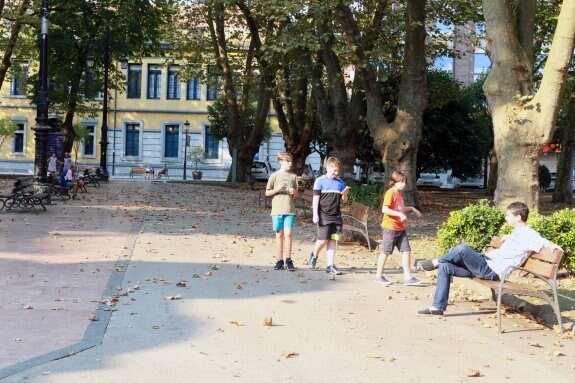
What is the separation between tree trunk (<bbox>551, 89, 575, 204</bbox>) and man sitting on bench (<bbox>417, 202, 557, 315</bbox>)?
2295 centimetres

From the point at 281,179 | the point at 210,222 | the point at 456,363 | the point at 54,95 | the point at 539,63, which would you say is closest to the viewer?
the point at 456,363

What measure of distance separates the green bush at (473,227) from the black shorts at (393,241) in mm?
1078

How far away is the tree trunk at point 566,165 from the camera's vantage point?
29.4 meters

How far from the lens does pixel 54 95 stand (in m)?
34.1

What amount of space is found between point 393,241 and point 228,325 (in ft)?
11.1

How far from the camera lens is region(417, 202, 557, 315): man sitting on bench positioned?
7.68 meters

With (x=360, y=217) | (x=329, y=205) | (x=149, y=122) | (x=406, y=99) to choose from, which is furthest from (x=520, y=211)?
(x=149, y=122)

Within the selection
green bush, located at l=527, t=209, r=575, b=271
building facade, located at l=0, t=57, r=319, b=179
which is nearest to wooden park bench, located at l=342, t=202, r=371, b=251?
green bush, located at l=527, t=209, r=575, b=271

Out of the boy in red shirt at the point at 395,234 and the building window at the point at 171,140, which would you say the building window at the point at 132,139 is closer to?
the building window at the point at 171,140

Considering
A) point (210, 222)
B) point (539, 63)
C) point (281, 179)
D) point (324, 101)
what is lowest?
point (210, 222)

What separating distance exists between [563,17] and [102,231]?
930cm

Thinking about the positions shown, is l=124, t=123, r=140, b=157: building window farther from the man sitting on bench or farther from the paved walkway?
the man sitting on bench

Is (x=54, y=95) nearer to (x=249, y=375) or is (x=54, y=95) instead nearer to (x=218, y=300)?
(x=218, y=300)

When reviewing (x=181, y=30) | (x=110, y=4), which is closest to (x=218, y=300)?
(x=110, y=4)
